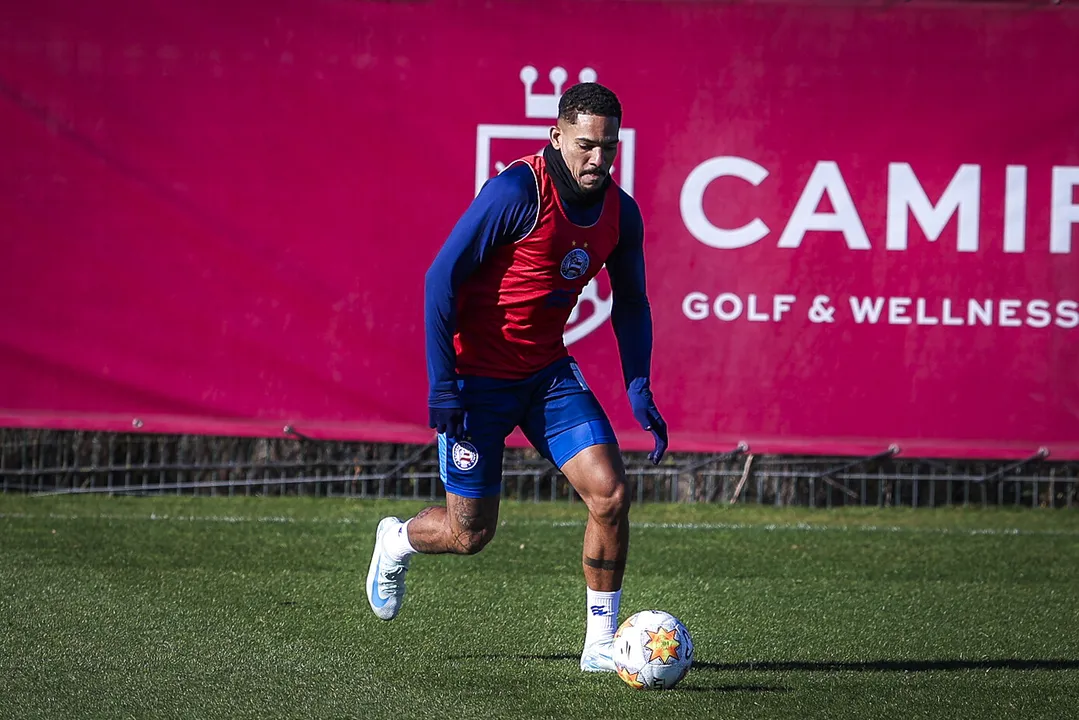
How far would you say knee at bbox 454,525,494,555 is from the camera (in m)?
5.25

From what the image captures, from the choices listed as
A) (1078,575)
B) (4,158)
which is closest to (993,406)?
(1078,575)

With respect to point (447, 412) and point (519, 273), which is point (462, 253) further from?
point (447, 412)

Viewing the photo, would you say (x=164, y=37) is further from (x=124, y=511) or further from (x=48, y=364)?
(x=124, y=511)

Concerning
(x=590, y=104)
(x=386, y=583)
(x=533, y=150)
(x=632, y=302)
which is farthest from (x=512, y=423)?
(x=533, y=150)

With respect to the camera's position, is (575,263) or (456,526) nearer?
(575,263)

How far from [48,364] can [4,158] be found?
1263 millimetres

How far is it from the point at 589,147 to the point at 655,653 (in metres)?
1.72

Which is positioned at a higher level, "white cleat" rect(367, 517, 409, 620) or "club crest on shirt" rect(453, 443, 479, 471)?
"club crest on shirt" rect(453, 443, 479, 471)

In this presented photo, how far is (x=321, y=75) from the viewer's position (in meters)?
8.62

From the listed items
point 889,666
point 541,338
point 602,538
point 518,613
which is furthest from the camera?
point 518,613

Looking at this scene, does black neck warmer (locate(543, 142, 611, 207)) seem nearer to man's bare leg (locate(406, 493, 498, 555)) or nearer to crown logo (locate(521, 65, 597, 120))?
man's bare leg (locate(406, 493, 498, 555))

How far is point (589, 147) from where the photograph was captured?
4.88 metres

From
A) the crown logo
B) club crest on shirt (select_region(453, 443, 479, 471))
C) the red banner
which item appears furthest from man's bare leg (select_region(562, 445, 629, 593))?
the crown logo

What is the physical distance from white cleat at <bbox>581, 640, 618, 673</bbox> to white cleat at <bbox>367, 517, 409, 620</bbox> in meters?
0.82
